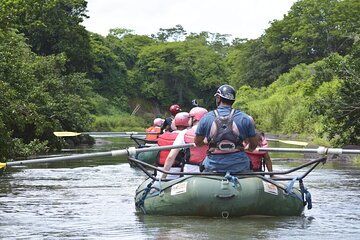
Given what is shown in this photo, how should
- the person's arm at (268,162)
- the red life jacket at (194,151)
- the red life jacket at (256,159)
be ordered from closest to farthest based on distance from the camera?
the red life jacket at (194,151)
the red life jacket at (256,159)
the person's arm at (268,162)

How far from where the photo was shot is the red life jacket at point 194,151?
1065 centimetres

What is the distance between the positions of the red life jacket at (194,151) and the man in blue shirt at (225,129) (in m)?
0.69

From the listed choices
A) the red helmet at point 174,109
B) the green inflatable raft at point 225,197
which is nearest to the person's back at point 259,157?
the green inflatable raft at point 225,197

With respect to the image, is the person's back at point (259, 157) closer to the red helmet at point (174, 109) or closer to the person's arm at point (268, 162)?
the person's arm at point (268, 162)

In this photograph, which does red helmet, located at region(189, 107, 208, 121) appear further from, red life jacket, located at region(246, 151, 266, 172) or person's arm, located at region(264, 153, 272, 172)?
person's arm, located at region(264, 153, 272, 172)

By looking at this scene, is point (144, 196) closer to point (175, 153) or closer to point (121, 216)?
point (121, 216)

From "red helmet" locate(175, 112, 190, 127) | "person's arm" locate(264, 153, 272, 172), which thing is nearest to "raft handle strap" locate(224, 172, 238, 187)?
"person's arm" locate(264, 153, 272, 172)

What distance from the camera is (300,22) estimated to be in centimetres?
6341

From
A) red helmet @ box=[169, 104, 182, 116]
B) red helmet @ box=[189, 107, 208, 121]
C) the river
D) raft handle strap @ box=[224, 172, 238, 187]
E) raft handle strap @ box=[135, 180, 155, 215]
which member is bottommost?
the river

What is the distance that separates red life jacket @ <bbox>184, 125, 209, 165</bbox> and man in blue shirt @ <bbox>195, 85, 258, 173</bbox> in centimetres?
69

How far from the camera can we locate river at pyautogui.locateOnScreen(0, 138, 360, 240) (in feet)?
29.9

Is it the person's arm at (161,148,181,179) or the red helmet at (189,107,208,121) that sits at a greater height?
the red helmet at (189,107,208,121)

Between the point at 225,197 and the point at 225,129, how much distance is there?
85 centimetres

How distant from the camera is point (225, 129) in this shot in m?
9.73
